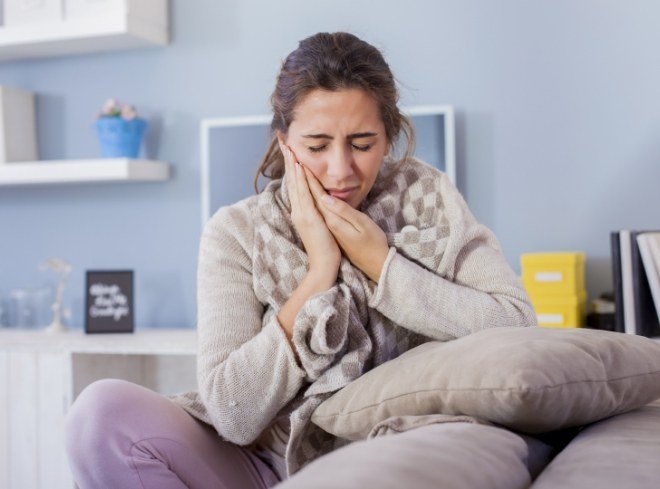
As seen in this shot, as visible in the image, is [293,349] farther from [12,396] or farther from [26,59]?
[26,59]

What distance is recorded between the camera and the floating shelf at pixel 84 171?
314 cm

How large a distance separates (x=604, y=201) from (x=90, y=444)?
1.91 m

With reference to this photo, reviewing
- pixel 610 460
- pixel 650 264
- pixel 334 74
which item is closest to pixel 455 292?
pixel 334 74

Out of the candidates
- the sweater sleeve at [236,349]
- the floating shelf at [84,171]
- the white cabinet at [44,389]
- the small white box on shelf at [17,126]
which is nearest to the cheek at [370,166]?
the sweater sleeve at [236,349]

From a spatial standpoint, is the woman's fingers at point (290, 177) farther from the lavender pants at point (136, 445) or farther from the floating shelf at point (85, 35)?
the floating shelf at point (85, 35)

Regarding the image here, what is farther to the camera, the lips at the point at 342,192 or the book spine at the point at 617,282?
the book spine at the point at 617,282

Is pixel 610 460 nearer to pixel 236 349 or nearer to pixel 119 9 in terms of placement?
pixel 236 349

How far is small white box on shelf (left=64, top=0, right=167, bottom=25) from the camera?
3.08 m

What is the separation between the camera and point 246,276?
1.65 m

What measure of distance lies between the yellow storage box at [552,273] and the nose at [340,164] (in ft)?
4.08

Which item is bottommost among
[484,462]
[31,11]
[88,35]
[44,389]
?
[44,389]

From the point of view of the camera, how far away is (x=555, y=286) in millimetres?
2719

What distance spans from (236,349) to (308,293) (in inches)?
5.9

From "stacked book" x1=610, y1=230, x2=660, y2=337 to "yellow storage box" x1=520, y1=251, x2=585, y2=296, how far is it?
12cm
